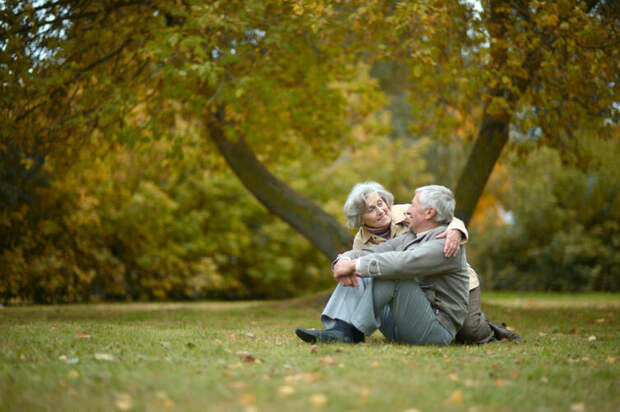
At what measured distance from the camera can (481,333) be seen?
5.18 m

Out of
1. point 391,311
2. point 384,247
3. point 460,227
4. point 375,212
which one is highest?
point 375,212

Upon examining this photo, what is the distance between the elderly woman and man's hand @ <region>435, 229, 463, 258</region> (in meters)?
0.10

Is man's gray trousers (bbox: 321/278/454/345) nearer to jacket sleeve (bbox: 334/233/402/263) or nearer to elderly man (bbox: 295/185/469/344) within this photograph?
elderly man (bbox: 295/185/469/344)

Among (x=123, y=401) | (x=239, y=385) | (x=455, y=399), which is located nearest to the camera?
(x=123, y=401)

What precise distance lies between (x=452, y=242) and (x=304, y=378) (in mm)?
1722

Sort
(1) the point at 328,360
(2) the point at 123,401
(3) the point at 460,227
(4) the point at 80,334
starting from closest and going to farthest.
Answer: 1. (2) the point at 123,401
2. (1) the point at 328,360
3. (3) the point at 460,227
4. (4) the point at 80,334

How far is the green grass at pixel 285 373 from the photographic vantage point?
115 inches

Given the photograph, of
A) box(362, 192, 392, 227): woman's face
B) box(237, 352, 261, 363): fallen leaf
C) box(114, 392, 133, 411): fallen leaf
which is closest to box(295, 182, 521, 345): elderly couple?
box(362, 192, 392, 227): woman's face

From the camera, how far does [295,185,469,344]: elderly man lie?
15.0 ft

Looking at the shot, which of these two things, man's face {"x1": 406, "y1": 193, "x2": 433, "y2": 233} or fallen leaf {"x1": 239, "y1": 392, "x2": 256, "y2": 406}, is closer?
fallen leaf {"x1": 239, "y1": 392, "x2": 256, "y2": 406}

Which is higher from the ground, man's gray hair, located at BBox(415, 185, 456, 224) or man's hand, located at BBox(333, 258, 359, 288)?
man's gray hair, located at BBox(415, 185, 456, 224)

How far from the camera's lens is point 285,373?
3605 mm

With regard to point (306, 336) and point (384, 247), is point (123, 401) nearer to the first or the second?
point (306, 336)

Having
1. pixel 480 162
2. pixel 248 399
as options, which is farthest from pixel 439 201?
pixel 480 162
